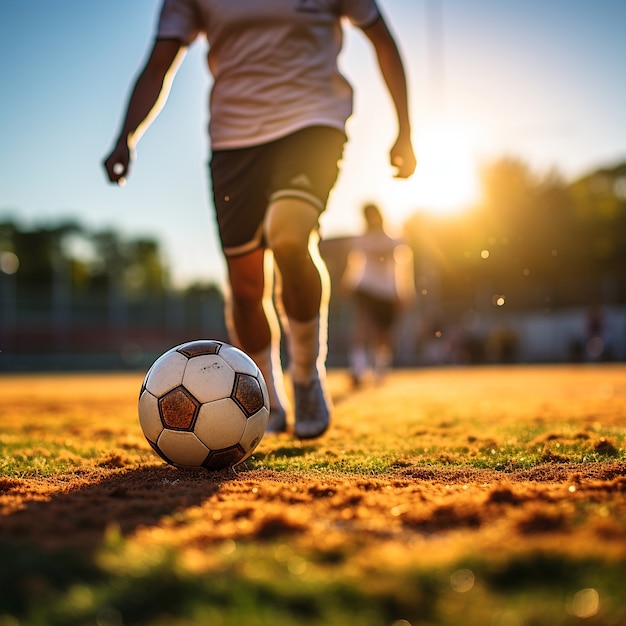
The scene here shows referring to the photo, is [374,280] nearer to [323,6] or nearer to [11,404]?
[11,404]

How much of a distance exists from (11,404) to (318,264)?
5222 mm

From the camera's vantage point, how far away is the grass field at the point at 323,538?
1.24 metres

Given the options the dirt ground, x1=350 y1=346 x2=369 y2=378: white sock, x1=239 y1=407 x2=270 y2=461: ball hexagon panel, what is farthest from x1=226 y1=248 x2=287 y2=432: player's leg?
x1=350 y1=346 x2=369 y2=378: white sock

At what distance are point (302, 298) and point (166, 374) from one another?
108 cm

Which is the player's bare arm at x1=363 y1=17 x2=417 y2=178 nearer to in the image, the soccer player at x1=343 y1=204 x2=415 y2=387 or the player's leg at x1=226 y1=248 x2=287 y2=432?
the player's leg at x1=226 y1=248 x2=287 y2=432

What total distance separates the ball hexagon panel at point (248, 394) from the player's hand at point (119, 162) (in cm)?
136

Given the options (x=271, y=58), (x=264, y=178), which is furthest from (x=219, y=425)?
(x=271, y=58)

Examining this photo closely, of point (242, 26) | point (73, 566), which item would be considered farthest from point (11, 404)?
point (73, 566)

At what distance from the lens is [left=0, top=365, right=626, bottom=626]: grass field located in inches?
48.7

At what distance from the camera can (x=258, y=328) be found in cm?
407

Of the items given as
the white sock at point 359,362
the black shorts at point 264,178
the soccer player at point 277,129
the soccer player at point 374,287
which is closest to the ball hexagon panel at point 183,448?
the soccer player at point 277,129

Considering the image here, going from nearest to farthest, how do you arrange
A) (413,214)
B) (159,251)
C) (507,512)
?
(507,512)
(413,214)
(159,251)

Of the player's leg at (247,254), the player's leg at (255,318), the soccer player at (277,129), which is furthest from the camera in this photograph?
the player's leg at (255,318)

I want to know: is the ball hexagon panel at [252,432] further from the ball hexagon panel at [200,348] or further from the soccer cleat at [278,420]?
the soccer cleat at [278,420]
